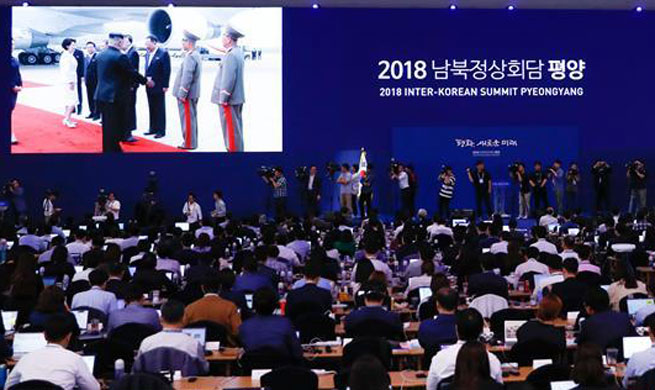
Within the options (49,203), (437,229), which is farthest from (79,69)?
(437,229)

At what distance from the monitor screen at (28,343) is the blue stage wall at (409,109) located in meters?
16.5

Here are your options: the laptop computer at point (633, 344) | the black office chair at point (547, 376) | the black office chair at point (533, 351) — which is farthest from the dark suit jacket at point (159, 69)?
the black office chair at point (547, 376)

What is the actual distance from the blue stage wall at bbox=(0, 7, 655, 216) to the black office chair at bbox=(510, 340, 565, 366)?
17542 mm

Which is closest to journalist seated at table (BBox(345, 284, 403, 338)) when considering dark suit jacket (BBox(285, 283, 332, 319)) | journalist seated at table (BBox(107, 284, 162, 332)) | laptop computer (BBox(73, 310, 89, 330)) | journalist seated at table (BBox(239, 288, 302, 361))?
journalist seated at table (BBox(239, 288, 302, 361))

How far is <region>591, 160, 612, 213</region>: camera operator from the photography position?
80.2 ft

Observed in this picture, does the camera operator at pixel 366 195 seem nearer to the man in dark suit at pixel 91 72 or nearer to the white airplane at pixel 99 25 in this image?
the white airplane at pixel 99 25

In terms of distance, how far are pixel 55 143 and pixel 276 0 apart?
7083mm

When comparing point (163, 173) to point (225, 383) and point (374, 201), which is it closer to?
point (374, 201)

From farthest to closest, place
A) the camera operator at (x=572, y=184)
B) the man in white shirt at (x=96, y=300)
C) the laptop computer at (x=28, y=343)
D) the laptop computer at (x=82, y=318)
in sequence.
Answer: the camera operator at (x=572, y=184) → the man in white shirt at (x=96, y=300) → the laptop computer at (x=82, y=318) → the laptop computer at (x=28, y=343)

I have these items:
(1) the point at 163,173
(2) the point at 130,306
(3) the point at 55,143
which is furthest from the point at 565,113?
(2) the point at 130,306

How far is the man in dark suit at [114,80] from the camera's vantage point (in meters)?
23.4

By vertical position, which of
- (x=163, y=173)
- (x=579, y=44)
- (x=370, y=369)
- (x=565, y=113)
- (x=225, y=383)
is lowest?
(x=225, y=383)

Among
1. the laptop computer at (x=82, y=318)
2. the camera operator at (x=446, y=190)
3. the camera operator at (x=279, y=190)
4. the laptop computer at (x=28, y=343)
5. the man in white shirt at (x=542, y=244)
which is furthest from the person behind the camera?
the camera operator at (x=279, y=190)

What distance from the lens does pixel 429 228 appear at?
55.6ft
